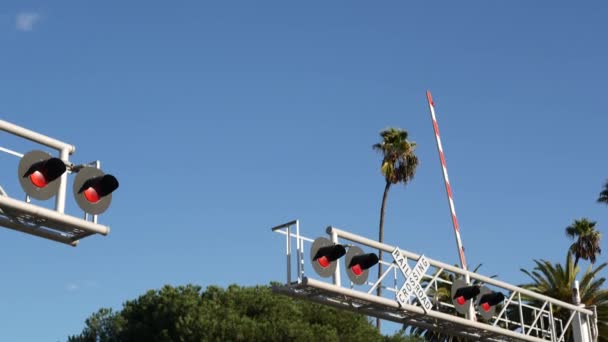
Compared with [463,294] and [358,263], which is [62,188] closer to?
[358,263]

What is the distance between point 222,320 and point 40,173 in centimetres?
2735

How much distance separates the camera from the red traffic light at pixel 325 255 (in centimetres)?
1805

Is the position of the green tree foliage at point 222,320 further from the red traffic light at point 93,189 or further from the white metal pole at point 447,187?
the red traffic light at point 93,189

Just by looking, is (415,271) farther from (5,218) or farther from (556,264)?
(556,264)

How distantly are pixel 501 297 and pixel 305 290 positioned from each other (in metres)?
6.57

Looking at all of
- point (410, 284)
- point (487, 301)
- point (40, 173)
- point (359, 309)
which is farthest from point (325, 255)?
point (40, 173)

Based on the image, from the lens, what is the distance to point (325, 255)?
1823 centimetres

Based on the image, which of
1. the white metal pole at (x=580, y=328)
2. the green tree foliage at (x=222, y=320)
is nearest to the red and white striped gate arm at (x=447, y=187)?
the white metal pole at (x=580, y=328)

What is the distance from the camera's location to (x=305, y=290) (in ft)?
58.7

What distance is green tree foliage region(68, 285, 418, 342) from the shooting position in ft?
132

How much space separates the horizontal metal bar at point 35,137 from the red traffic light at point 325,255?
212 inches

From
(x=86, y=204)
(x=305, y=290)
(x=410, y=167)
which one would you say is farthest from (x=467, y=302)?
(x=410, y=167)

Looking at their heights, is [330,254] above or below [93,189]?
above

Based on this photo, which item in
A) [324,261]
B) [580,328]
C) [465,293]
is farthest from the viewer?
[580,328]
